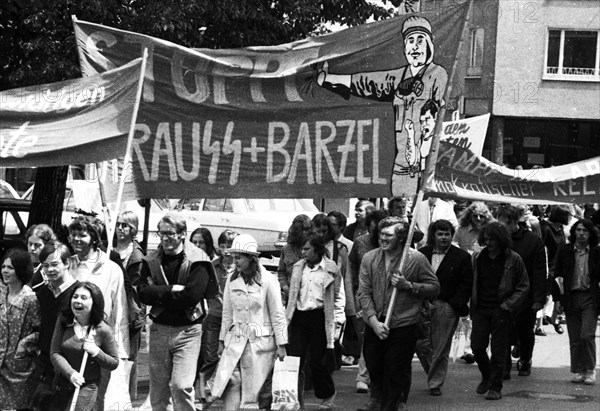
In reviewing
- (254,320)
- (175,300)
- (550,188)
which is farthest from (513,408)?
(175,300)

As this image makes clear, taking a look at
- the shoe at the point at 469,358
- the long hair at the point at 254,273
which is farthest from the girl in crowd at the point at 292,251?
the shoe at the point at 469,358

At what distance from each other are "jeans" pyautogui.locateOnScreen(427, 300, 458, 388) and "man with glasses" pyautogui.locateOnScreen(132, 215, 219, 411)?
127 inches

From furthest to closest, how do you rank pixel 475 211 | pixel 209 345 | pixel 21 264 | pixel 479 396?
pixel 475 211 < pixel 479 396 < pixel 209 345 < pixel 21 264

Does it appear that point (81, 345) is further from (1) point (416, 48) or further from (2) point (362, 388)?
(2) point (362, 388)

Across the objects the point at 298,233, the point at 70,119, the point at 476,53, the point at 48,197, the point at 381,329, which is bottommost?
the point at 381,329

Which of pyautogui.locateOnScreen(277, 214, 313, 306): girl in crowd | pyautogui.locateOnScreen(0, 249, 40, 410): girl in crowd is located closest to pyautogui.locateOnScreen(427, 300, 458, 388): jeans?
pyautogui.locateOnScreen(277, 214, 313, 306): girl in crowd

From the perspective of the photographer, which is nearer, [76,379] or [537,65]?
[76,379]

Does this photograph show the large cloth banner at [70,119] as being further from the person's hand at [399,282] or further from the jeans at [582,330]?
the jeans at [582,330]

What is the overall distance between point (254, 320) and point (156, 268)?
860 millimetres

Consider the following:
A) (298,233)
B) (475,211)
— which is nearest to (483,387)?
(298,233)

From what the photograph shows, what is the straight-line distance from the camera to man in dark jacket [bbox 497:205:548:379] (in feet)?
41.6

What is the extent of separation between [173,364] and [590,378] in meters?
5.15

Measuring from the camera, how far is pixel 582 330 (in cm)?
1280

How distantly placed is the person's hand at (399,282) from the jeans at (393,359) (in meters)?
0.37
